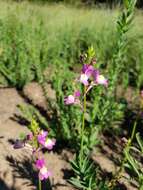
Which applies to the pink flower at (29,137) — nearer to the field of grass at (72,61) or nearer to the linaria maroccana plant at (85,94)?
the linaria maroccana plant at (85,94)

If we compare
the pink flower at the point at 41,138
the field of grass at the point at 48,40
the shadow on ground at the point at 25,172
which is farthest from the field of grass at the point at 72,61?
the pink flower at the point at 41,138

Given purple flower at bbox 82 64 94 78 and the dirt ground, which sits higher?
purple flower at bbox 82 64 94 78

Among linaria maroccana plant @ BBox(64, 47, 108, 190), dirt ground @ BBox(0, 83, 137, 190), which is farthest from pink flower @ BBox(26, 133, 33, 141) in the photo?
dirt ground @ BBox(0, 83, 137, 190)

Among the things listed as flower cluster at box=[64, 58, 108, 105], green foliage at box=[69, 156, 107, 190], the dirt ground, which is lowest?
the dirt ground

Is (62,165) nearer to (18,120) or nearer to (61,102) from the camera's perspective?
(61,102)

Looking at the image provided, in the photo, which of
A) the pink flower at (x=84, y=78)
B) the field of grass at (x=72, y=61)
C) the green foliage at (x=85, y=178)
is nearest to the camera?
the pink flower at (x=84, y=78)

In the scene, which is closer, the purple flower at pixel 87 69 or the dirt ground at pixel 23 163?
the purple flower at pixel 87 69

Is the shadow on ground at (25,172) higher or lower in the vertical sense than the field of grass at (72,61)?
lower

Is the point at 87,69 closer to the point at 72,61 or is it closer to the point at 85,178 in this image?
the point at 85,178

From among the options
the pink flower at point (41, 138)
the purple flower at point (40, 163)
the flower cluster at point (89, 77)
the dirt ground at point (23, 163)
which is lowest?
the dirt ground at point (23, 163)

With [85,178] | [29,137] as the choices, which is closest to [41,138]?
[29,137]

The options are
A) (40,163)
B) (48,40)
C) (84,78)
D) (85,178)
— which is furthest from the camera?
(48,40)

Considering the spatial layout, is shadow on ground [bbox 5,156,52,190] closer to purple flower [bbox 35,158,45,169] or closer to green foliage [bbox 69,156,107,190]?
green foliage [bbox 69,156,107,190]

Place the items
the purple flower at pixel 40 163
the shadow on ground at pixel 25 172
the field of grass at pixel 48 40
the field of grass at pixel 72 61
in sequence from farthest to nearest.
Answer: the field of grass at pixel 48 40 < the field of grass at pixel 72 61 < the shadow on ground at pixel 25 172 < the purple flower at pixel 40 163
